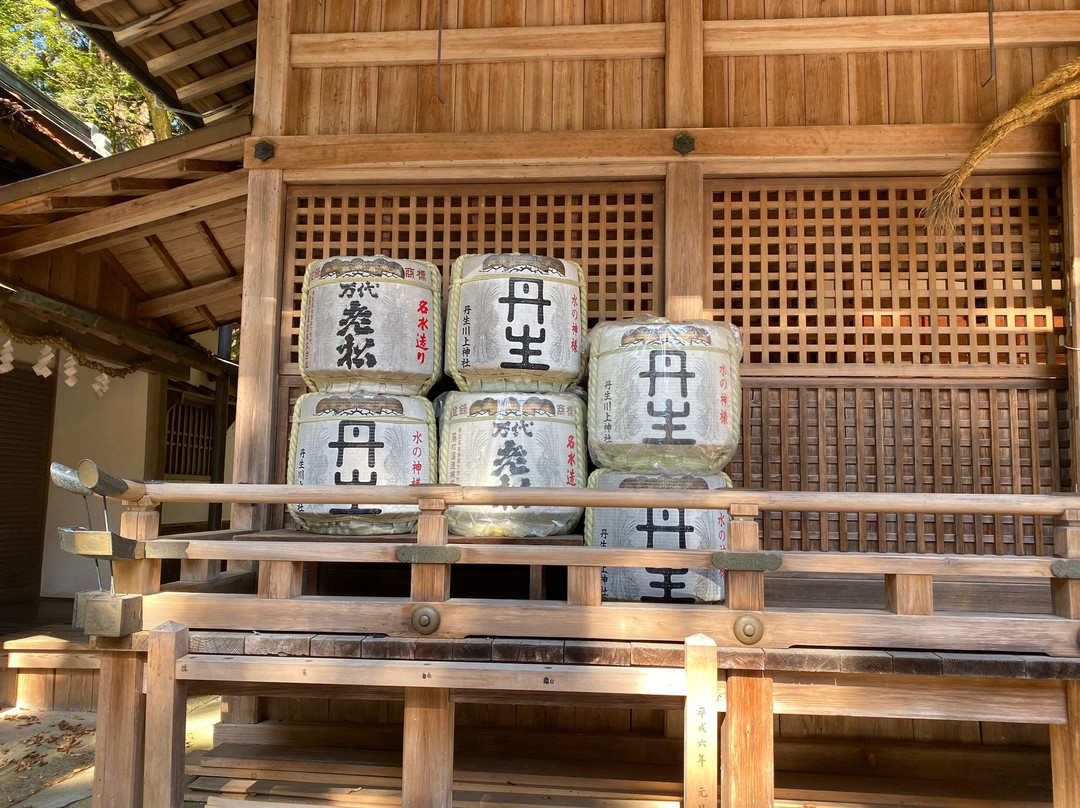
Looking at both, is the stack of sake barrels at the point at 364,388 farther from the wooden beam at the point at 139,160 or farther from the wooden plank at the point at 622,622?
the wooden beam at the point at 139,160

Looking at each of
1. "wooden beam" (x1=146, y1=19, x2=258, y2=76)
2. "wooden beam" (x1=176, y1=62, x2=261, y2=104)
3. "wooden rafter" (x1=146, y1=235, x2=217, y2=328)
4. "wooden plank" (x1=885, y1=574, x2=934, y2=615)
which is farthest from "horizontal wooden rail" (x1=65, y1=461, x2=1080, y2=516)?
"wooden beam" (x1=176, y1=62, x2=261, y2=104)

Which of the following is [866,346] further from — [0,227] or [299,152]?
[0,227]

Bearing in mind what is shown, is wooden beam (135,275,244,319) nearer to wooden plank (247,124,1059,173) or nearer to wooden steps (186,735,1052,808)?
wooden plank (247,124,1059,173)

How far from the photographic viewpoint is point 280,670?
10.6ft

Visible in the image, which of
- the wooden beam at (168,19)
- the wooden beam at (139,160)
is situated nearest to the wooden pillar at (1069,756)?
the wooden beam at (139,160)

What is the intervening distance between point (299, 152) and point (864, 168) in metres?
3.73

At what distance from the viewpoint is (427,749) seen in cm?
325

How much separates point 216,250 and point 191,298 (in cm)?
115

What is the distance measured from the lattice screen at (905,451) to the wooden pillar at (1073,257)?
145mm

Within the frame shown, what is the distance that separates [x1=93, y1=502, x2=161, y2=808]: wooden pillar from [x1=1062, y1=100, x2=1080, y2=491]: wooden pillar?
5.12 m

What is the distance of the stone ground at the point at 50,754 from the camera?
190 inches

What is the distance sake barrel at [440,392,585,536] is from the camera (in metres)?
3.96

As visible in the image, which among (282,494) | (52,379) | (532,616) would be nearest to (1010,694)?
(532,616)

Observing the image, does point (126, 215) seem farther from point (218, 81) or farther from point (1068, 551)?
point (1068, 551)
